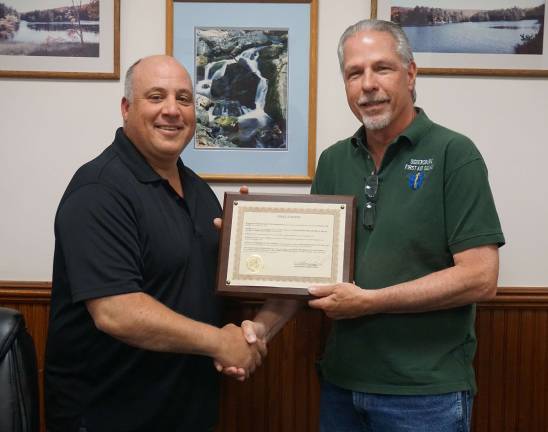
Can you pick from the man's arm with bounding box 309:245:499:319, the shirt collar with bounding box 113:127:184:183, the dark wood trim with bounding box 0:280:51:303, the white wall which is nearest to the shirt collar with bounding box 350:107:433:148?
the man's arm with bounding box 309:245:499:319

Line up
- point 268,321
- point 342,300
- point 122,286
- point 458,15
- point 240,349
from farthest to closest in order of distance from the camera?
point 458,15 < point 268,321 < point 240,349 < point 342,300 < point 122,286

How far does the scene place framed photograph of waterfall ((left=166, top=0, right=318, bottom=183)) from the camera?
6.36 ft

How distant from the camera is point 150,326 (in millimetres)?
1374

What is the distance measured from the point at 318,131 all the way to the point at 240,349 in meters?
0.80

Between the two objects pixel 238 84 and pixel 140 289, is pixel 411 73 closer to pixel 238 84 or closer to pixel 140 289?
pixel 238 84

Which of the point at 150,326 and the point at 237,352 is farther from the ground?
the point at 150,326

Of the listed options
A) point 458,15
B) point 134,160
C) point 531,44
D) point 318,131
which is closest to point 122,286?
point 134,160

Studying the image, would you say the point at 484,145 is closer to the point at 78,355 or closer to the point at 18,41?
the point at 78,355

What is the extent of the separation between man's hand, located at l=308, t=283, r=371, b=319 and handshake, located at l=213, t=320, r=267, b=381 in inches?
9.6

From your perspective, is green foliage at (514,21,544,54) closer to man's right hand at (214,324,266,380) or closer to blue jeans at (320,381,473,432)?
blue jeans at (320,381,473,432)

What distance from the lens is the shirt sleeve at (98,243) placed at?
1.35 m

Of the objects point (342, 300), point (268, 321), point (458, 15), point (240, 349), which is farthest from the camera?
point (458, 15)

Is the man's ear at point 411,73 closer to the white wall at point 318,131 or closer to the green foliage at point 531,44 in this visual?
the white wall at point 318,131

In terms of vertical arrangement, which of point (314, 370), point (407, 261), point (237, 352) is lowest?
point (314, 370)
